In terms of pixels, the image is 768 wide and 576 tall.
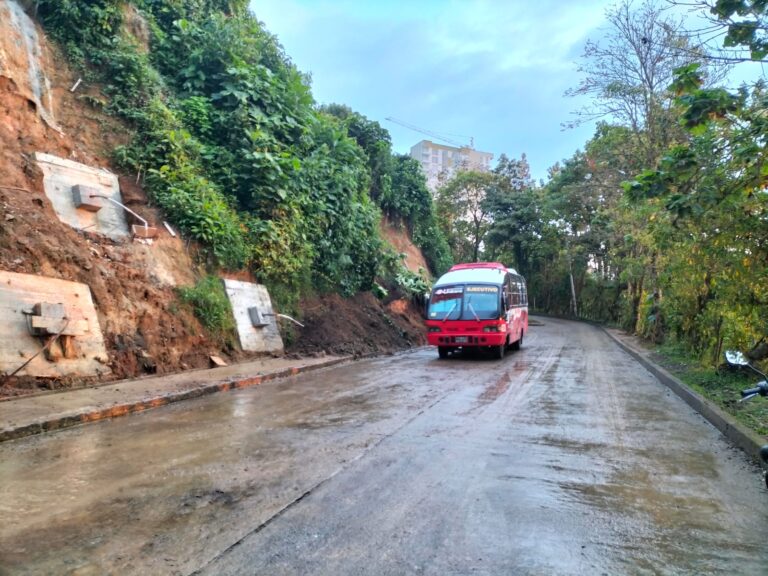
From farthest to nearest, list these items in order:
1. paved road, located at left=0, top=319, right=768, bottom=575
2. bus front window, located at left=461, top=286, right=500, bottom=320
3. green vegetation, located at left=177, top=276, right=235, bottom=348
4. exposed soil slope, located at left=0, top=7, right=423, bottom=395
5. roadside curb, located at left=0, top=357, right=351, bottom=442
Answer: bus front window, located at left=461, top=286, right=500, bottom=320, green vegetation, located at left=177, top=276, right=235, bottom=348, exposed soil slope, located at left=0, top=7, right=423, bottom=395, roadside curb, located at left=0, top=357, right=351, bottom=442, paved road, located at left=0, top=319, right=768, bottom=575

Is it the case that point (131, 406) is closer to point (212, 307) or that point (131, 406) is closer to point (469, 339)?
point (212, 307)

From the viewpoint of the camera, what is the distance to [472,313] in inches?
607

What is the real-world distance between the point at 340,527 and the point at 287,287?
40.6ft

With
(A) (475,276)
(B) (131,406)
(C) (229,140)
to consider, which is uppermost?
(C) (229,140)

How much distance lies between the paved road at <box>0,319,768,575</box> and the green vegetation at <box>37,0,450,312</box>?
7073 mm

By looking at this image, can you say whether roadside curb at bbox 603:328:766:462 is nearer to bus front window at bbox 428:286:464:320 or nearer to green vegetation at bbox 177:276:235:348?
bus front window at bbox 428:286:464:320

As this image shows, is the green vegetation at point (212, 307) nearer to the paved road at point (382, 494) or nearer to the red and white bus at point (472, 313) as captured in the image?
the paved road at point (382, 494)

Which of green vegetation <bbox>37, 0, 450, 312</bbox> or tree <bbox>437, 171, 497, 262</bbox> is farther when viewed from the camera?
tree <bbox>437, 171, 497, 262</bbox>

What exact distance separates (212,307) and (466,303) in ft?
23.9

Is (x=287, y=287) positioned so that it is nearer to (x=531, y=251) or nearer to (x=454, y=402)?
(x=454, y=402)

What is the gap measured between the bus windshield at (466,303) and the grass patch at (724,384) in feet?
15.5

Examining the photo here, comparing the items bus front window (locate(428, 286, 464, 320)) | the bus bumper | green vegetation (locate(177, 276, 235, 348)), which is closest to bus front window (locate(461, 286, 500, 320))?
bus front window (locate(428, 286, 464, 320))

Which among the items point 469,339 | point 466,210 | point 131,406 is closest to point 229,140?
point 469,339

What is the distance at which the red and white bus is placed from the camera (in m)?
15.2
